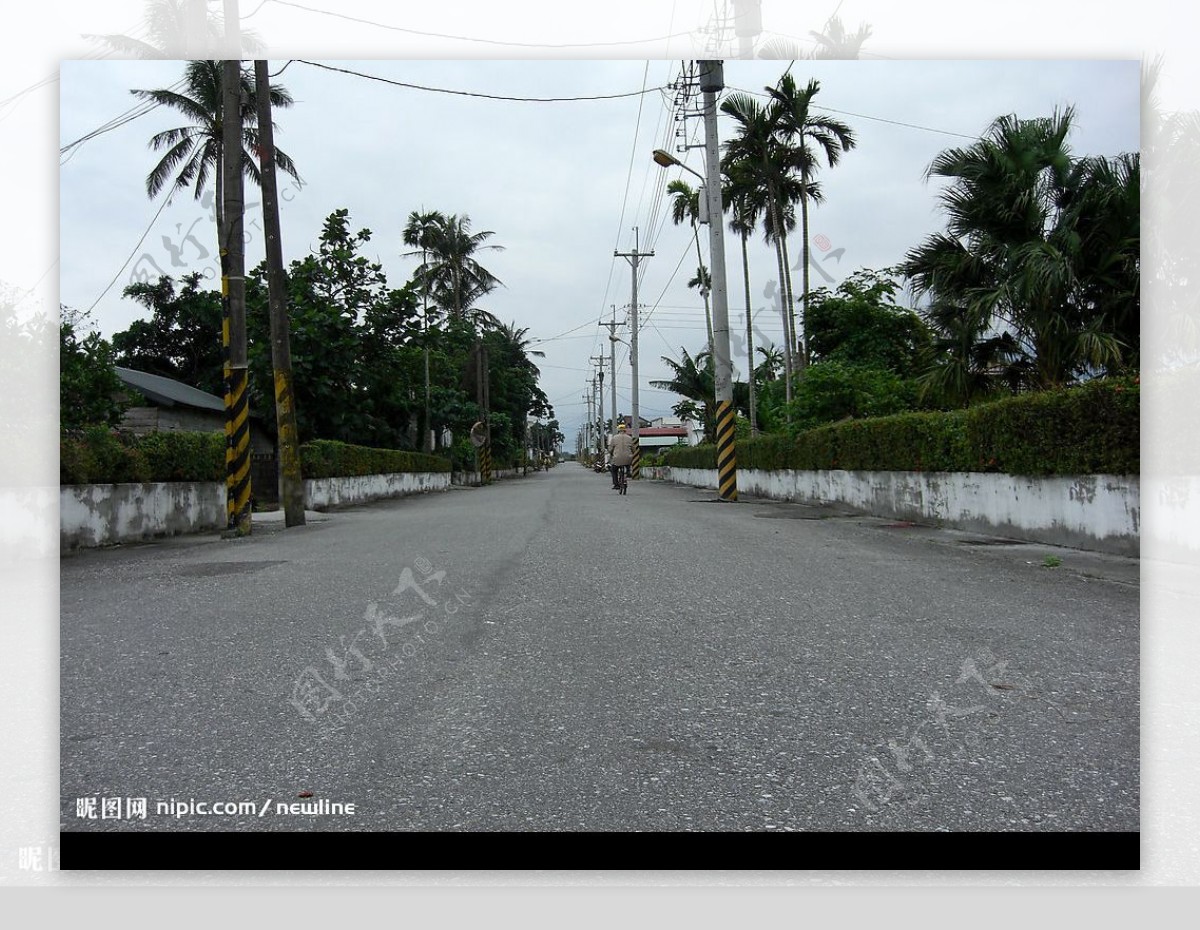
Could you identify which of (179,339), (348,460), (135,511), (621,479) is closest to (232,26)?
(135,511)

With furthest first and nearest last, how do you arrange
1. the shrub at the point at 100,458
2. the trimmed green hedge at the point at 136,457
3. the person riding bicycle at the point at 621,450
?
the person riding bicycle at the point at 621,450 → the trimmed green hedge at the point at 136,457 → the shrub at the point at 100,458

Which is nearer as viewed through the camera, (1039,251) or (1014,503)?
(1014,503)

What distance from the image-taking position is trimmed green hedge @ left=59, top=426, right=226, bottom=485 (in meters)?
11.0

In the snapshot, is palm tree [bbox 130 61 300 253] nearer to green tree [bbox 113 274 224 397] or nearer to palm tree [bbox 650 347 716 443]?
green tree [bbox 113 274 224 397]

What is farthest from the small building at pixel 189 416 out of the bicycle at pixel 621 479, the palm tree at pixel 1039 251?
the palm tree at pixel 1039 251

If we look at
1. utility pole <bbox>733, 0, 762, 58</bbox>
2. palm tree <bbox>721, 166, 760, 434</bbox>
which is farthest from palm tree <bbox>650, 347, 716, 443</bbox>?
utility pole <bbox>733, 0, 762, 58</bbox>

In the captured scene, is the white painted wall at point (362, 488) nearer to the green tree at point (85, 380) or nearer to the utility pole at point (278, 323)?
the utility pole at point (278, 323)

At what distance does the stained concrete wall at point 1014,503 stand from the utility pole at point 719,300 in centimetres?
455

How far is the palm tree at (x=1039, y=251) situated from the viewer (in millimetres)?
12500

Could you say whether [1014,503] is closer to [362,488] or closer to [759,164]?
[362,488]

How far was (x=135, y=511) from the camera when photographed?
1234 cm

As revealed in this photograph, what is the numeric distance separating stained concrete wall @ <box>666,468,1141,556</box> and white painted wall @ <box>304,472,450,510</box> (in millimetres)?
10703

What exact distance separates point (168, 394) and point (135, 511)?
15.2 m

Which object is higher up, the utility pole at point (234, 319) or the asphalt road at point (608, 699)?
the utility pole at point (234, 319)
